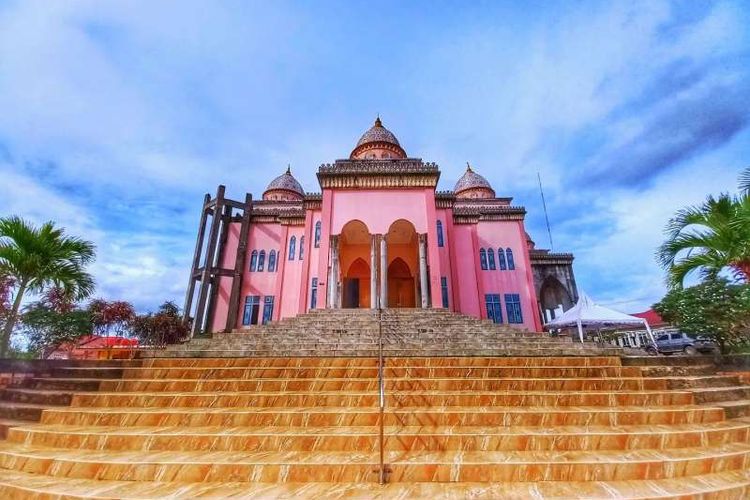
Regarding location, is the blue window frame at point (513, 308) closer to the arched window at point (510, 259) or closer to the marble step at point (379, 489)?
the arched window at point (510, 259)

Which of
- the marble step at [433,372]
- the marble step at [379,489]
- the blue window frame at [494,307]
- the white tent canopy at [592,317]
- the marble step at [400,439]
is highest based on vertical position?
the blue window frame at [494,307]

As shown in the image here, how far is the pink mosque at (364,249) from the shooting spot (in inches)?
619

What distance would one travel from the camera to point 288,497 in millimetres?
2932

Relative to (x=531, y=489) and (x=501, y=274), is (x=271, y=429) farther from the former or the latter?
(x=501, y=274)

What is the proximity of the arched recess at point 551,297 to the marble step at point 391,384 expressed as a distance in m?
20.6

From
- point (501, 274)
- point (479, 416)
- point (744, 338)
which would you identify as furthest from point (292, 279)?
point (744, 338)

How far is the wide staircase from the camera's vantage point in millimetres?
3254

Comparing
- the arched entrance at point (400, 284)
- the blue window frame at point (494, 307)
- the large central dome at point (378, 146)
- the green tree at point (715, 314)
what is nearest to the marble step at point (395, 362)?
the green tree at point (715, 314)

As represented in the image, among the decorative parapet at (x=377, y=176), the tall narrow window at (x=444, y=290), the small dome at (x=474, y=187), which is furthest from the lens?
the small dome at (x=474, y=187)

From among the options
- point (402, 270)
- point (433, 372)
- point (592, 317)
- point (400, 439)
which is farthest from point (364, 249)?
point (400, 439)

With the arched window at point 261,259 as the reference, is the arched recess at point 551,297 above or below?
below

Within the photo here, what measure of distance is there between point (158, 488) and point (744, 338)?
14445mm

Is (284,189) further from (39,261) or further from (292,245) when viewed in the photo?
(39,261)

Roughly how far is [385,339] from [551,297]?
846 inches
